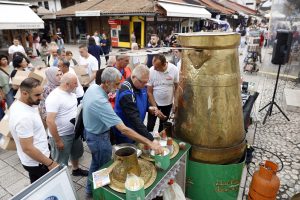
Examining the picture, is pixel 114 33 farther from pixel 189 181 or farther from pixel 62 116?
pixel 189 181

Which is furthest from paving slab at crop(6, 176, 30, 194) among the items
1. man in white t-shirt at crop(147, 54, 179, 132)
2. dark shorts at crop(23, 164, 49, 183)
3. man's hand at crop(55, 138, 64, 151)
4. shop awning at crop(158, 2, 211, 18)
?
shop awning at crop(158, 2, 211, 18)

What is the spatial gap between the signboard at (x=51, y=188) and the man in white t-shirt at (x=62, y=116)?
3.03 feet

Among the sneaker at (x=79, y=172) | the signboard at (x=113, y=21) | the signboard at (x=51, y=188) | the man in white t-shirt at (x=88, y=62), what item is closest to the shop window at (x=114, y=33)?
the signboard at (x=113, y=21)

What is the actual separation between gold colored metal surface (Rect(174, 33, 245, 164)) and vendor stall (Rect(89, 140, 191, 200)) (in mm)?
252

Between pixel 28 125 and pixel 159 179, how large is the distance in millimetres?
1449

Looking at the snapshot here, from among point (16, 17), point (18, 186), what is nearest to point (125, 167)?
point (18, 186)

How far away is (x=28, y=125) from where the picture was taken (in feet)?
7.43

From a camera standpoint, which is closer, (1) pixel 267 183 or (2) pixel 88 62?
(1) pixel 267 183

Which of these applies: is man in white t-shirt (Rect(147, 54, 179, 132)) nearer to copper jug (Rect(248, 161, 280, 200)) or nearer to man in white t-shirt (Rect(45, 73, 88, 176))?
man in white t-shirt (Rect(45, 73, 88, 176))

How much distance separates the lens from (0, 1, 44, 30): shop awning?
1017 centimetres

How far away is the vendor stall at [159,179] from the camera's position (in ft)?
6.82

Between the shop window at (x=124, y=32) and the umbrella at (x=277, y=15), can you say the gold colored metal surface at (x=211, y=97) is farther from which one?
the shop window at (x=124, y=32)

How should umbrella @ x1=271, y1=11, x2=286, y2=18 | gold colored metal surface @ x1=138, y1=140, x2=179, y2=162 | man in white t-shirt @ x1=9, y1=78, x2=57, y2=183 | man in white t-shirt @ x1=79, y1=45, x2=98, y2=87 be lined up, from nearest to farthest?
man in white t-shirt @ x1=9, y1=78, x2=57, y2=183 < gold colored metal surface @ x1=138, y1=140, x2=179, y2=162 < man in white t-shirt @ x1=79, y1=45, x2=98, y2=87 < umbrella @ x1=271, y1=11, x2=286, y2=18

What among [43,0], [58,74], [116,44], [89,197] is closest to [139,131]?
[89,197]
